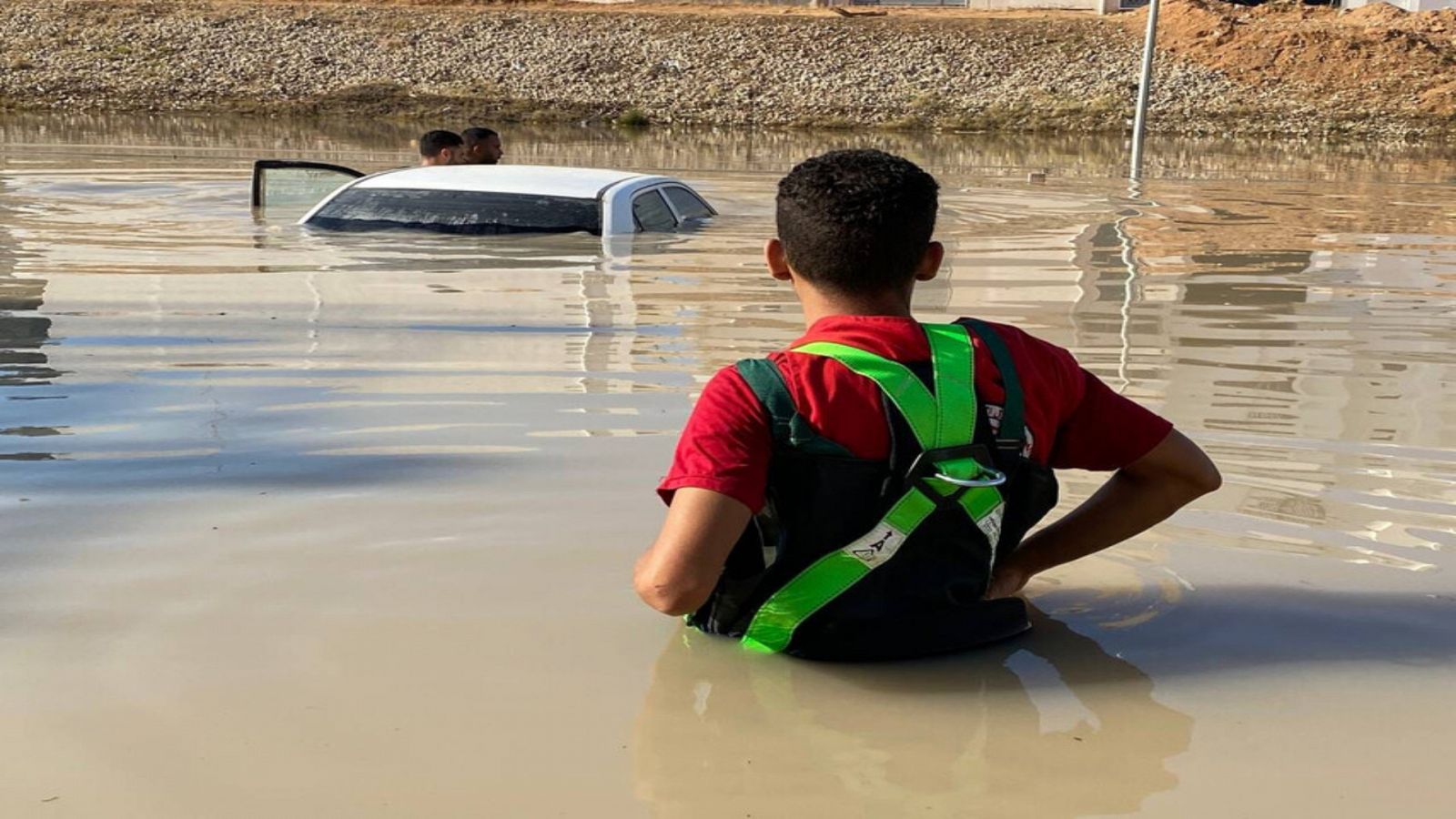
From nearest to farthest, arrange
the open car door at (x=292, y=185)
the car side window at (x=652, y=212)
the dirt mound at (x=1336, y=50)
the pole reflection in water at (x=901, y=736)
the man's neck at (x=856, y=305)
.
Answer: the pole reflection in water at (x=901, y=736) < the man's neck at (x=856, y=305) < the car side window at (x=652, y=212) < the open car door at (x=292, y=185) < the dirt mound at (x=1336, y=50)

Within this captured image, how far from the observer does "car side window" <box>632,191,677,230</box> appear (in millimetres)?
12016

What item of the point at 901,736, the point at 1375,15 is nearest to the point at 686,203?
the point at 901,736

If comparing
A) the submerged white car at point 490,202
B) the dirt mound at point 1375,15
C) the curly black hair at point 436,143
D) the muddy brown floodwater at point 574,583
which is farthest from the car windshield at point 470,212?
the dirt mound at point 1375,15

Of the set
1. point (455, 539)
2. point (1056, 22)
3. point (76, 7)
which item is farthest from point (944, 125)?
point (455, 539)

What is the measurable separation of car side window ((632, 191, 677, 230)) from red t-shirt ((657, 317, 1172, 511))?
8583 millimetres

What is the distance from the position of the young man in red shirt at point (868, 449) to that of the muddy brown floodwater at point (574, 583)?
21cm

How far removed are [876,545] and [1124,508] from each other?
70cm

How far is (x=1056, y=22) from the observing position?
48031 millimetres

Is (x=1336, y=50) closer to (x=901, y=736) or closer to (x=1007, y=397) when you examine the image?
(x=1007, y=397)

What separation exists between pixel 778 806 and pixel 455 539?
188 cm

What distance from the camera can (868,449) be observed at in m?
3.27

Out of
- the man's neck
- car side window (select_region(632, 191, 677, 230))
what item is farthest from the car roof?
the man's neck

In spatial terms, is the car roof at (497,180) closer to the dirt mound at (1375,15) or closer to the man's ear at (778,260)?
the man's ear at (778,260)

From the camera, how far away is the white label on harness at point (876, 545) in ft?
11.0
